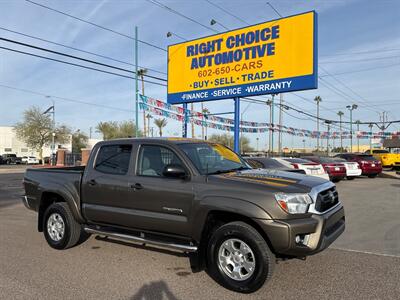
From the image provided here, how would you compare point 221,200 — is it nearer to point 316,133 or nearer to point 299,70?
point 299,70

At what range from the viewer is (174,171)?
492 cm

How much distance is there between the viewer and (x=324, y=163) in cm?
1831

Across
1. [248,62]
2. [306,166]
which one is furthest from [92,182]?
[248,62]

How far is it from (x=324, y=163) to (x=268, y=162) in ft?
21.5

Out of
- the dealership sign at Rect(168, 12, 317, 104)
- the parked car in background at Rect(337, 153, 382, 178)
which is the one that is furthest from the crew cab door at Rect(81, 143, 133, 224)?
the parked car in background at Rect(337, 153, 382, 178)

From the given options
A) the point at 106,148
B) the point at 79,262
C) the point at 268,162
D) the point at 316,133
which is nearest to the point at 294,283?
the point at 79,262

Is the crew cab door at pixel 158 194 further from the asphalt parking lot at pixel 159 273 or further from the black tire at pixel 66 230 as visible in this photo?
the black tire at pixel 66 230

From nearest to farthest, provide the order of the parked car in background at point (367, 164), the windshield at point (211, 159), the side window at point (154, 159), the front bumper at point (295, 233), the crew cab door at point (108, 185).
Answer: the front bumper at point (295, 233), the windshield at point (211, 159), the side window at point (154, 159), the crew cab door at point (108, 185), the parked car in background at point (367, 164)

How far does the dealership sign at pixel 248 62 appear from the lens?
52.1 ft

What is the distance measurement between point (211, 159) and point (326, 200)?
5.65ft

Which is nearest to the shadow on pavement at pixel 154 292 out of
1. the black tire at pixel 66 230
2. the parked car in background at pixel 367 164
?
the black tire at pixel 66 230

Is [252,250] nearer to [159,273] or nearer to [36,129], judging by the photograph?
[159,273]

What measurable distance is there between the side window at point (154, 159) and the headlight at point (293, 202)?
162 centimetres

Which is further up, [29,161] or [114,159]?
[114,159]
